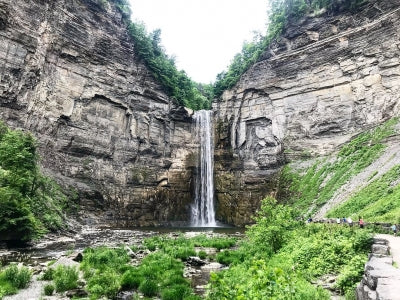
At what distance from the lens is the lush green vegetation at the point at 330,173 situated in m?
31.7

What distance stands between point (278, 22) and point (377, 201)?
39.2 m

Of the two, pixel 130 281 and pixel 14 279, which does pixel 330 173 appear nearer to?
pixel 130 281

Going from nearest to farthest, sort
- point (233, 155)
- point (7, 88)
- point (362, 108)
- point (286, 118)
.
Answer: point (7, 88)
point (362, 108)
point (286, 118)
point (233, 155)

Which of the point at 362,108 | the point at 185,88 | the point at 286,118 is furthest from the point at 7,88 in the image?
the point at 362,108

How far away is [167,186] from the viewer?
47.1m

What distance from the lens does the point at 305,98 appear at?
143ft

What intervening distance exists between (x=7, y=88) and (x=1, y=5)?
8.96m

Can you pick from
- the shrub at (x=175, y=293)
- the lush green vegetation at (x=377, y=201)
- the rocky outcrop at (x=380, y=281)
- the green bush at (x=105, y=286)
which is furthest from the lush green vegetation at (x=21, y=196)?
the lush green vegetation at (x=377, y=201)

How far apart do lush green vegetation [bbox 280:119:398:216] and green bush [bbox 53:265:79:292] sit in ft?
79.7

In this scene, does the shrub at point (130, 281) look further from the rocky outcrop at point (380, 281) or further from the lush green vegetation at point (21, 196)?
the lush green vegetation at point (21, 196)

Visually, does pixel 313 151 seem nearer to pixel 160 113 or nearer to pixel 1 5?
pixel 160 113

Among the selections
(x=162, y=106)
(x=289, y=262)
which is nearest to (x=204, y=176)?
(x=162, y=106)

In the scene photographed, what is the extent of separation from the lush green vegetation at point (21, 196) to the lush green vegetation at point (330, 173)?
2261cm

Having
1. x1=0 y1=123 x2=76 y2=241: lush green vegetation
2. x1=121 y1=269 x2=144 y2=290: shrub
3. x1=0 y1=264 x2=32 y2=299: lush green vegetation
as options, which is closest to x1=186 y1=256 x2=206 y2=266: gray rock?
x1=121 y1=269 x2=144 y2=290: shrub
